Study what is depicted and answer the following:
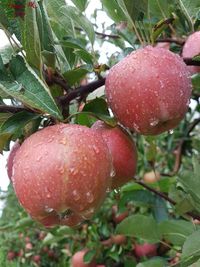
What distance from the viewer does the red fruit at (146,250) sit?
1861mm

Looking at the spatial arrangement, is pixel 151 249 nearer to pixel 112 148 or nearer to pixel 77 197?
pixel 112 148

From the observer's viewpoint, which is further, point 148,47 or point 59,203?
point 148,47

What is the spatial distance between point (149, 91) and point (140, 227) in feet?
1.96

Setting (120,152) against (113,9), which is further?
(113,9)

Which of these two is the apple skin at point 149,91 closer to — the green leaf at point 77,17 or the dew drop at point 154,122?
the dew drop at point 154,122

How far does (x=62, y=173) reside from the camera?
2.46 ft

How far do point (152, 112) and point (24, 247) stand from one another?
2170mm

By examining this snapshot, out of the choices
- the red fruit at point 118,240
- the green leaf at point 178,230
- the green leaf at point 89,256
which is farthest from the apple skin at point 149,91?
the red fruit at point 118,240

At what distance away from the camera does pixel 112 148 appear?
0.90 meters

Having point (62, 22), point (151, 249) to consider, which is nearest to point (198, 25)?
point (62, 22)

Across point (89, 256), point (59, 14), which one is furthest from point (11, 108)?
point (89, 256)

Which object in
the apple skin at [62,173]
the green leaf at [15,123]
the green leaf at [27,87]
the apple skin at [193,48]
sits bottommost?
the apple skin at [193,48]

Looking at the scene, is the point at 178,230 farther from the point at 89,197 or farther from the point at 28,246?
the point at 28,246

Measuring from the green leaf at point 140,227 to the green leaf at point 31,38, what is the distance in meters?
0.61
